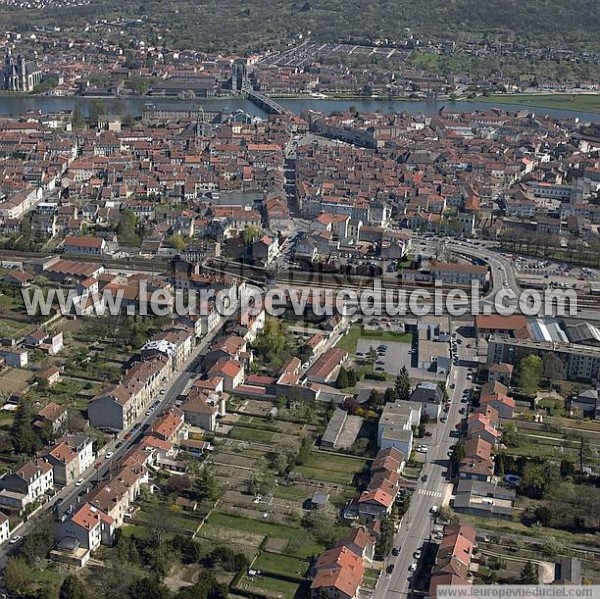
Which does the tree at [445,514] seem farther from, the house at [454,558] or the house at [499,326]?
the house at [499,326]

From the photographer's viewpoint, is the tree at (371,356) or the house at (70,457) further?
the tree at (371,356)

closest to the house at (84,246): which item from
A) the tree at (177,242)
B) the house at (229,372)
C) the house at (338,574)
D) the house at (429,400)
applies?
the tree at (177,242)

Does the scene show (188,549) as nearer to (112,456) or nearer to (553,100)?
(112,456)

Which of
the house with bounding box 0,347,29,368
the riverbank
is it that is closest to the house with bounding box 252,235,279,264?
the house with bounding box 0,347,29,368

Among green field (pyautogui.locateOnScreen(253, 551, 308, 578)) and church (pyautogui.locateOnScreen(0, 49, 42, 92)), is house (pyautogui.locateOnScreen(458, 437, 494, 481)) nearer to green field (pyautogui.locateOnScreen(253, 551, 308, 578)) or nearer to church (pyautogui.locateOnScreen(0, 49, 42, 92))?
green field (pyautogui.locateOnScreen(253, 551, 308, 578))

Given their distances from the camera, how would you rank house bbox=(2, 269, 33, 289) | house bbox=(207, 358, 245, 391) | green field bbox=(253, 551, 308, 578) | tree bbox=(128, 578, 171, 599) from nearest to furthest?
tree bbox=(128, 578, 171, 599) → green field bbox=(253, 551, 308, 578) → house bbox=(207, 358, 245, 391) → house bbox=(2, 269, 33, 289)

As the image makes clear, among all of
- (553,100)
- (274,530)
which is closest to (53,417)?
(274,530)
